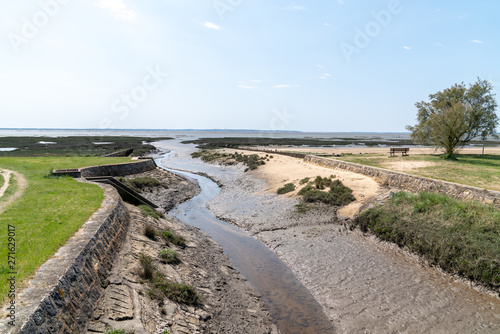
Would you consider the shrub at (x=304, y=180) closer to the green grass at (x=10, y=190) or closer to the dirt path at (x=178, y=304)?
the dirt path at (x=178, y=304)

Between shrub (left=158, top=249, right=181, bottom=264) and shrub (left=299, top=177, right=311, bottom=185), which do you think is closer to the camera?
shrub (left=158, top=249, right=181, bottom=264)

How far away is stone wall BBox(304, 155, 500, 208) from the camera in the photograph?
551 inches

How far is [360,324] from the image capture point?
888cm

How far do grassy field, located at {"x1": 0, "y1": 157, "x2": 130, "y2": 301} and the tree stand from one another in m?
34.8

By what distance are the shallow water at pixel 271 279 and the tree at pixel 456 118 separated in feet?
91.3

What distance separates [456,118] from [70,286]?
37.9 metres

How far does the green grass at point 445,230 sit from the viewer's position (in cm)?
1048

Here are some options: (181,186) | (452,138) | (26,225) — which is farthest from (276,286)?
(452,138)

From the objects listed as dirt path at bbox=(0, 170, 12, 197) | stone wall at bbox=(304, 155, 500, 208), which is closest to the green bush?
stone wall at bbox=(304, 155, 500, 208)

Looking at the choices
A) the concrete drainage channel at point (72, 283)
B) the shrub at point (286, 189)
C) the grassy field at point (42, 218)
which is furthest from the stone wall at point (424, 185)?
the grassy field at point (42, 218)

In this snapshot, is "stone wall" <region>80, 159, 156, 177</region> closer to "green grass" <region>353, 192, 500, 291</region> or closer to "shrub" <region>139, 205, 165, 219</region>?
"shrub" <region>139, 205, 165, 219</region>

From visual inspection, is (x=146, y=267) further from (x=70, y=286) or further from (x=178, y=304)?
(x=70, y=286)

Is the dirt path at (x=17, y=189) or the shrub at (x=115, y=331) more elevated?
the dirt path at (x=17, y=189)

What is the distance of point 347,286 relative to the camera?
1102 centimetres
